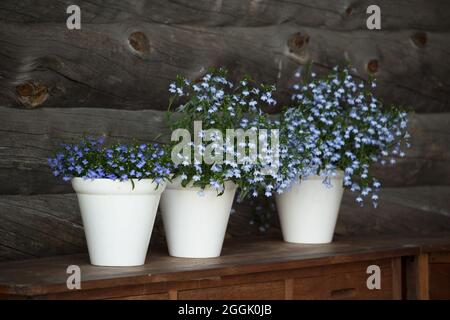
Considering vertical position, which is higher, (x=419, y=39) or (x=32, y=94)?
(x=419, y=39)

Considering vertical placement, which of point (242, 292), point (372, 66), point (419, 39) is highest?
point (419, 39)

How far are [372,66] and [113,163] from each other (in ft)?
4.66

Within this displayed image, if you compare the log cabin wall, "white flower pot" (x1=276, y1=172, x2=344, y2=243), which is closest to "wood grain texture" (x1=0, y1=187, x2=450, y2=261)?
the log cabin wall

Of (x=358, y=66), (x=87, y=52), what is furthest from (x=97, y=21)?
(x=358, y=66)

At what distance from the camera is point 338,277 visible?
293cm

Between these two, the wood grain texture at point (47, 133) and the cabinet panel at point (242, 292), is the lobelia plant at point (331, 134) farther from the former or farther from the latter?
the wood grain texture at point (47, 133)

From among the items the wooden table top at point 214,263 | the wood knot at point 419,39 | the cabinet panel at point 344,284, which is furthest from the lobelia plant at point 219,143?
the wood knot at point 419,39

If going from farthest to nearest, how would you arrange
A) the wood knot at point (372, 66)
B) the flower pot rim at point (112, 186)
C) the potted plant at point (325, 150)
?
the wood knot at point (372, 66)
the potted plant at point (325, 150)
the flower pot rim at point (112, 186)

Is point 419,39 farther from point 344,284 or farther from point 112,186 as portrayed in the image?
point 112,186

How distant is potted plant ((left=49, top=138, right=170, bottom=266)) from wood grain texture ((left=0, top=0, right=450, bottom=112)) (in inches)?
12.0

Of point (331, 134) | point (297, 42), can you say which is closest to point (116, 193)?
point (331, 134)

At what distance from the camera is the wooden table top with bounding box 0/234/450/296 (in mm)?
2291

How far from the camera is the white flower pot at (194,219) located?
2.70 metres

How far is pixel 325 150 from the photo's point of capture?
2.96 m
